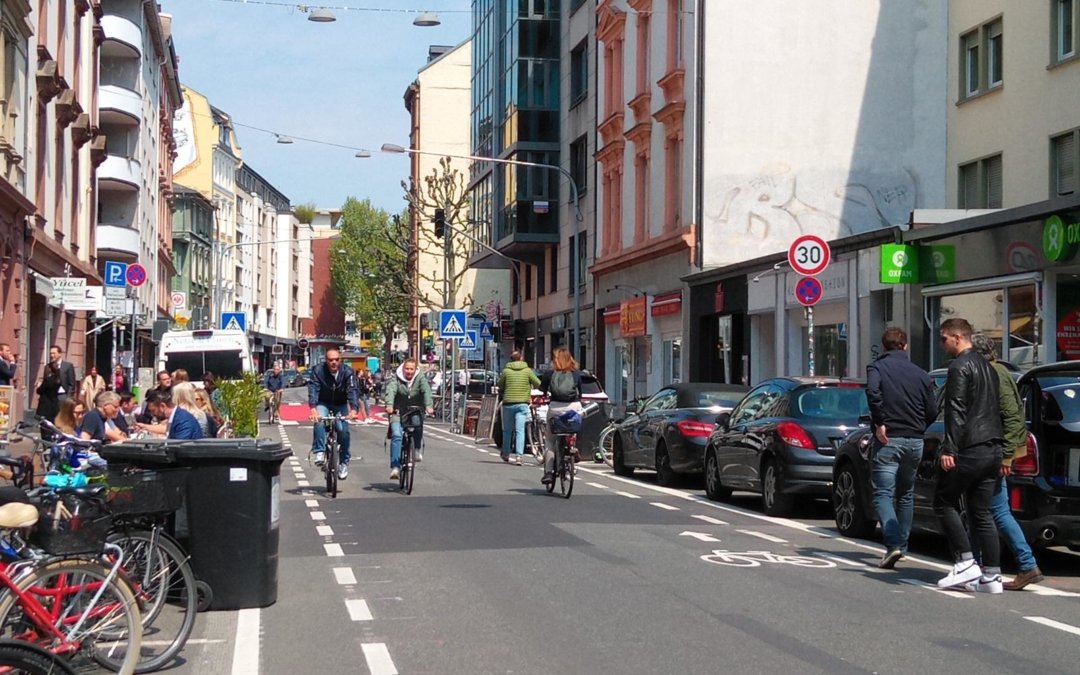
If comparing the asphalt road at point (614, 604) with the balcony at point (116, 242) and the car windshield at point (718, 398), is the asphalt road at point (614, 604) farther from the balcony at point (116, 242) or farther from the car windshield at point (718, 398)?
the balcony at point (116, 242)

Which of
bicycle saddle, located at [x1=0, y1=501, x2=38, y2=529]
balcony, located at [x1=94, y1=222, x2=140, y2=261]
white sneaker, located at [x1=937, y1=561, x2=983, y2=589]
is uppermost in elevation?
balcony, located at [x1=94, y1=222, x2=140, y2=261]

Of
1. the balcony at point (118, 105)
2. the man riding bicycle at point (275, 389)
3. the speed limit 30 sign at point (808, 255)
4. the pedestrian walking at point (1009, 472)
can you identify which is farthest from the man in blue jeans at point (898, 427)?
the balcony at point (118, 105)

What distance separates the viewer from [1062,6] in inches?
1088

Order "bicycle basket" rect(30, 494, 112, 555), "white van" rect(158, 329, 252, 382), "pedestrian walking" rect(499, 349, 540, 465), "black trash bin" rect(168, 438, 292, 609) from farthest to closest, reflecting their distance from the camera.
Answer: "white van" rect(158, 329, 252, 382)
"pedestrian walking" rect(499, 349, 540, 465)
"black trash bin" rect(168, 438, 292, 609)
"bicycle basket" rect(30, 494, 112, 555)

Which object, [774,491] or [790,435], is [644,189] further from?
[790,435]

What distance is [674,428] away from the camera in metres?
20.1

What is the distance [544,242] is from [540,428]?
29.5m

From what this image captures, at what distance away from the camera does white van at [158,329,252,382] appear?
115ft

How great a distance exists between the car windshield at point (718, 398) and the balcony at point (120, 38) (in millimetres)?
34373

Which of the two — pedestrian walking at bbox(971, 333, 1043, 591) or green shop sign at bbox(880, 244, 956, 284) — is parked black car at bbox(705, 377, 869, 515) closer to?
pedestrian walking at bbox(971, 333, 1043, 591)

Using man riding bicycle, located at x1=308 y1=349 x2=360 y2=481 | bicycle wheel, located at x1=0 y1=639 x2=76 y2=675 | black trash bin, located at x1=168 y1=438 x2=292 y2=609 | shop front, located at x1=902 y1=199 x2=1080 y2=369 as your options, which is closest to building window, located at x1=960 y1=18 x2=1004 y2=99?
shop front, located at x1=902 y1=199 x2=1080 y2=369

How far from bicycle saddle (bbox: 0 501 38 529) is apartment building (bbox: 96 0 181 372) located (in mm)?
40317

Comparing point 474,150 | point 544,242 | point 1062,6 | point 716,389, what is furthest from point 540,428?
point 474,150

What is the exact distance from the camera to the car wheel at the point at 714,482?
695 inches
